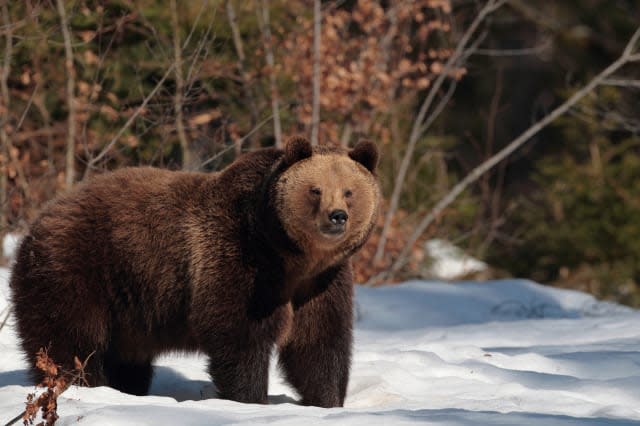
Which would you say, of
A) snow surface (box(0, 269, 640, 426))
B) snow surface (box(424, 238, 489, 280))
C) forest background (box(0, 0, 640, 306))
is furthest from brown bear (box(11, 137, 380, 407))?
snow surface (box(424, 238, 489, 280))

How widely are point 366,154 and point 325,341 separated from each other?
986mm

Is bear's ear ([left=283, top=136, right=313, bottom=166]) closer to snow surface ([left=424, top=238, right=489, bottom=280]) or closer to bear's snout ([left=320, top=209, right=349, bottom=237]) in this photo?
bear's snout ([left=320, top=209, right=349, bottom=237])

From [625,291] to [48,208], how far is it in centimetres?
853

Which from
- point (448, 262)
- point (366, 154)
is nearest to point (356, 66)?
point (448, 262)

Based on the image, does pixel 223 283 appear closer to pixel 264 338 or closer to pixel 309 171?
pixel 264 338

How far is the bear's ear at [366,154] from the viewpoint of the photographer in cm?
→ 516

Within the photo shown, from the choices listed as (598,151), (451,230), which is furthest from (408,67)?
(598,151)

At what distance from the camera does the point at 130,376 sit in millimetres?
5719

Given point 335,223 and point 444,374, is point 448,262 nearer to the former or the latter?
point 444,374

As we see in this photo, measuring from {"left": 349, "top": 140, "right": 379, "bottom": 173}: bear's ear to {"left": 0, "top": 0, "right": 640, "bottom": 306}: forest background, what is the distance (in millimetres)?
1895

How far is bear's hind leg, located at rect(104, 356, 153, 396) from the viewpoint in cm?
566

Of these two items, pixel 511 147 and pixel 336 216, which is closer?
pixel 336 216

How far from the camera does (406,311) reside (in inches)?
356

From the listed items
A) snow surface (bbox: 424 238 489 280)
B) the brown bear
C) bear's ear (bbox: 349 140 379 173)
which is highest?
bear's ear (bbox: 349 140 379 173)
